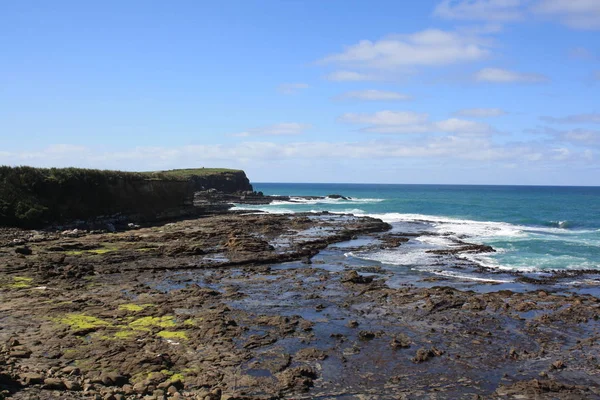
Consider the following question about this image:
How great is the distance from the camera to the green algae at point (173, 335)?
1551cm

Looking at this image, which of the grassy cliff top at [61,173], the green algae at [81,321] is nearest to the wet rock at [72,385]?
the green algae at [81,321]

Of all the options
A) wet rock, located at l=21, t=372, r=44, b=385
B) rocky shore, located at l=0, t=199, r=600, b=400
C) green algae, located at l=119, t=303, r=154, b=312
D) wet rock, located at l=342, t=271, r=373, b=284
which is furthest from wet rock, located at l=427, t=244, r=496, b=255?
wet rock, located at l=21, t=372, r=44, b=385

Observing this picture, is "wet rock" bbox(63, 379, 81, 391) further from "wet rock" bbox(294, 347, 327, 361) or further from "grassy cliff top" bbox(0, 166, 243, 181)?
"grassy cliff top" bbox(0, 166, 243, 181)

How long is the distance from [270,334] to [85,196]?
38.3 metres

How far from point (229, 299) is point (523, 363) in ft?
38.6

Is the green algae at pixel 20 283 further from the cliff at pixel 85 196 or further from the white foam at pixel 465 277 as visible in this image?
the white foam at pixel 465 277

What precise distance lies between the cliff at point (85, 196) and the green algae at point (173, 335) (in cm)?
2904

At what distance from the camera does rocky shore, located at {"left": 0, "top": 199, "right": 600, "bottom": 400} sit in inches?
486

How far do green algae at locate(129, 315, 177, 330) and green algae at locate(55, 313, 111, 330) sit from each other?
922mm

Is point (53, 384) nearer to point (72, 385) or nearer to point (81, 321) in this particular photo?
point (72, 385)

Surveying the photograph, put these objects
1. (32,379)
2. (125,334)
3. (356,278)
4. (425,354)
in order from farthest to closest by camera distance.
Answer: (356,278) → (125,334) → (425,354) → (32,379)

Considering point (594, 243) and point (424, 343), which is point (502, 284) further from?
point (594, 243)

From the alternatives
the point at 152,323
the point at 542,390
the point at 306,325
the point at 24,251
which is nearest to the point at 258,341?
the point at 306,325

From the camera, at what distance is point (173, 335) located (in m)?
15.7
